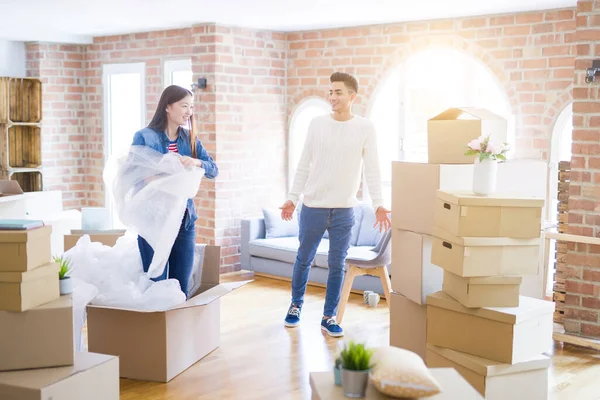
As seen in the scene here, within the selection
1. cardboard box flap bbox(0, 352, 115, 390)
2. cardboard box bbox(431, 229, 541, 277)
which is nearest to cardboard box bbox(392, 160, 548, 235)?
cardboard box bbox(431, 229, 541, 277)

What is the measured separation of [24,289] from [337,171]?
232 centimetres

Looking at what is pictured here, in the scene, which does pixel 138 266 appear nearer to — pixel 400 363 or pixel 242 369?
pixel 242 369

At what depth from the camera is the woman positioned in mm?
4340

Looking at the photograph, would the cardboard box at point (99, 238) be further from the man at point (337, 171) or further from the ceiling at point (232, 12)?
the ceiling at point (232, 12)

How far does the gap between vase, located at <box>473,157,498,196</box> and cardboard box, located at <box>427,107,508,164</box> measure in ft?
1.11

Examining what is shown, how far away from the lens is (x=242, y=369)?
14.6ft

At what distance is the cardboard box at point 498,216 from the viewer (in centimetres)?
345

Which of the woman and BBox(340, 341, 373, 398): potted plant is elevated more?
the woman

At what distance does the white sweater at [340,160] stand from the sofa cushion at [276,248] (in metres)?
1.89

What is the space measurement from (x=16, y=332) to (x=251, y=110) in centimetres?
465

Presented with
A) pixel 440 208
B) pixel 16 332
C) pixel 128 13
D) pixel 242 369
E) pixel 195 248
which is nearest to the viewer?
pixel 16 332

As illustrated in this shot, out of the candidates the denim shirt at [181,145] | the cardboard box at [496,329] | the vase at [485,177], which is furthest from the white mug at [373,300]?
the vase at [485,177]

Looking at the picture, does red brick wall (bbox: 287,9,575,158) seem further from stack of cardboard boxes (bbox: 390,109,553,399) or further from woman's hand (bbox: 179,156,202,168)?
woman's hand (bbox: 179,156,202,168)

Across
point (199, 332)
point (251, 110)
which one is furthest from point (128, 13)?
point (199, 332)
